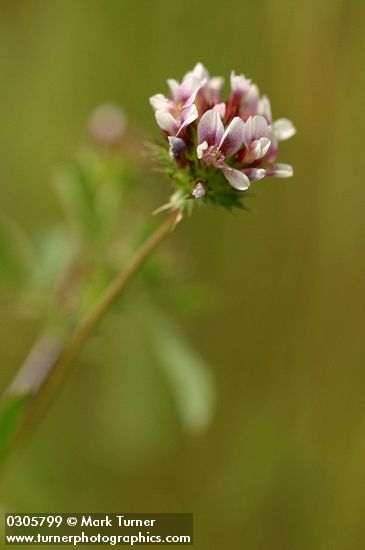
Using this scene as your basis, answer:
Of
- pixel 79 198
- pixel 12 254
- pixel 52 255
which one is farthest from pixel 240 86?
pixel 52 255

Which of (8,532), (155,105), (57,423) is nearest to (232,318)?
(57,423)

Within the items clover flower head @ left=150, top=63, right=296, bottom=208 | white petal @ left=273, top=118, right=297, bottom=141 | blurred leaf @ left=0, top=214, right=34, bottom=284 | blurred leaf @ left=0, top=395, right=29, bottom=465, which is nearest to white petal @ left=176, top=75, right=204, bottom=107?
clover flower head @ left=150, top=63, right=296, bottom=208

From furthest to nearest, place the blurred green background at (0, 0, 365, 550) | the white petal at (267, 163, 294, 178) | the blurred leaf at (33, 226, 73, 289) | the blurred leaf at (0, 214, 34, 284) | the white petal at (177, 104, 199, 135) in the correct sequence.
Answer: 1. the blurred green background at (0, 0, 365, 550)
2. the blurred leaf at (33, 226, 73, 289)
3. the blurred leaf at (0, 214, 34, 284)
4. the white petal at (267, 163, 294, 178)
5. the white petal at (177, 104, 199, 135)

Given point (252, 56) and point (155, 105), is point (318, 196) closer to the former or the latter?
point (252, 56)

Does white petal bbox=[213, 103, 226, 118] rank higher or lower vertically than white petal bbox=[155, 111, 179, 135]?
higher

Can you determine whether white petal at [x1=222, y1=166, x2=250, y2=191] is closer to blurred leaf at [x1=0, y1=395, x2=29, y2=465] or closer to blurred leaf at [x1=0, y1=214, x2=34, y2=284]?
blurred leaf at [x1=0, y1=395, x2=29, y2=465]

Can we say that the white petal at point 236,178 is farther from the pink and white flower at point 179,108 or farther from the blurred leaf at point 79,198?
the blurred leaf at point 79,198
